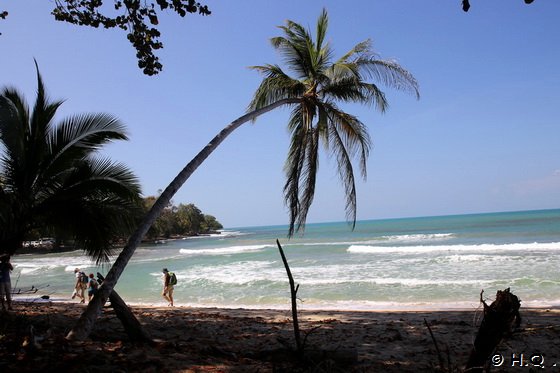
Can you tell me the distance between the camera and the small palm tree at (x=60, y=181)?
5859 millimetres

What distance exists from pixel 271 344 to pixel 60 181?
14.2 ft

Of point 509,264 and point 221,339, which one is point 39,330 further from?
point 509,264

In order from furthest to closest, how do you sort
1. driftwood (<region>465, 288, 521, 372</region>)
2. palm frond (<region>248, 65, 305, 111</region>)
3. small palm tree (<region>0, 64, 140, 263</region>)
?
palm frond (<region>248, 65, 305, 111</region>), small palm tree (<region>0, 64, 140, 263</region>), driftwood (<region>465, 288, 521, 372</region>)

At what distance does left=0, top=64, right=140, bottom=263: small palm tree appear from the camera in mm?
5859

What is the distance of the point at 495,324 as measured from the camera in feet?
7.37

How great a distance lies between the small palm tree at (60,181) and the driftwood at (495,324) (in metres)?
5.41

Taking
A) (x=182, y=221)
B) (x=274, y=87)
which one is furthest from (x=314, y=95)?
(x=182, y=221)

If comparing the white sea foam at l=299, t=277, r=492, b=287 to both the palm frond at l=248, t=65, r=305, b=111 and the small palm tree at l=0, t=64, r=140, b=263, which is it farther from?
the small palm tree at l=0, t=64, r=140, b=263

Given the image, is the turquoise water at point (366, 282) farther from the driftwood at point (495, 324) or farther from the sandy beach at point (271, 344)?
the driftwood at point (495, 324)

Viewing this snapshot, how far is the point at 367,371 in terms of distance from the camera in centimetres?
444

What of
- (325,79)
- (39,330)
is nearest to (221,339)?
(39,330)

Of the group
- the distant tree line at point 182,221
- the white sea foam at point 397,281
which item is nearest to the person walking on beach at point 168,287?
the white sea foam at point 397,281

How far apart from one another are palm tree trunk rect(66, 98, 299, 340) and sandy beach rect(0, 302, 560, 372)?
0.22 metres

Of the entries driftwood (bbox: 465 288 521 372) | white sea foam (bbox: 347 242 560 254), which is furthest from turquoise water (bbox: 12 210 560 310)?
driftwood (bbox: 465 288 521 372)
